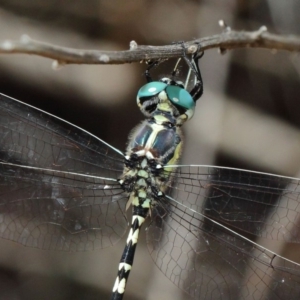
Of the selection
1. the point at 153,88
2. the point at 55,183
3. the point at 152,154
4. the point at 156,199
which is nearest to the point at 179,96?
the point at 153,88

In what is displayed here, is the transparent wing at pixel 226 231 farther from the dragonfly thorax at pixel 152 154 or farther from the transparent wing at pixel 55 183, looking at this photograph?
the transparent wing at pixel 55 183

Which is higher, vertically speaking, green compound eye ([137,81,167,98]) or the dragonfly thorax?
green compound eye ([137,81,167,98])

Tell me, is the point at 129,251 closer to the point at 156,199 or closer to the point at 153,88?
the point at 156,199

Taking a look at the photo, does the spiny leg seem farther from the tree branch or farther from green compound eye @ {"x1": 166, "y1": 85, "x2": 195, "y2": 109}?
the tree branch

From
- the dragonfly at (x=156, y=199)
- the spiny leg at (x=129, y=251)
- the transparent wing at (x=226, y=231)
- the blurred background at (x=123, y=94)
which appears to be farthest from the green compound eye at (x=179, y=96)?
the blurred background at (x=123, y=94)

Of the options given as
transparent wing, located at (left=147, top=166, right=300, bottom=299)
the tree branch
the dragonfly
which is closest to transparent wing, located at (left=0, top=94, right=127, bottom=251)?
the dragonfly

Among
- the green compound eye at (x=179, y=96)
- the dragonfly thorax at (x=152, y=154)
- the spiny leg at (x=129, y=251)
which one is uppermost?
the green compound eye at (x=179, y=96)
